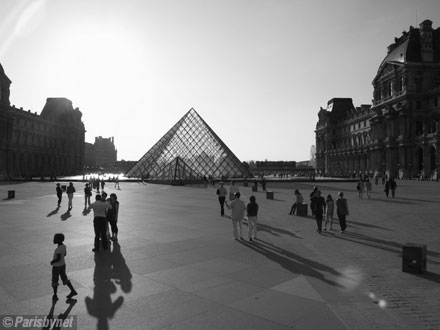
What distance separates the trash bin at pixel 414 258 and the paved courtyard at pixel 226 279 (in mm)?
203

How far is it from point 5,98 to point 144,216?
6565cm

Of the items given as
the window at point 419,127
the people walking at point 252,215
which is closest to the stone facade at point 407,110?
the window at point 419,127

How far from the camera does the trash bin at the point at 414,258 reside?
6.82 m

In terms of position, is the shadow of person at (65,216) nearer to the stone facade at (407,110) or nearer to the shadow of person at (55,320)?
the shadow of person at (55,320)

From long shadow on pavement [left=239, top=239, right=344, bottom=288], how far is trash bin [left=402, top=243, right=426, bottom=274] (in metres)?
1.38

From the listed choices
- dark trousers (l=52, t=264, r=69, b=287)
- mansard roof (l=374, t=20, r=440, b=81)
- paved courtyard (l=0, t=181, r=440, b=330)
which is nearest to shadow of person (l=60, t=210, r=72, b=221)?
paved courtyard (l=0, t=181, r=440, b=330)

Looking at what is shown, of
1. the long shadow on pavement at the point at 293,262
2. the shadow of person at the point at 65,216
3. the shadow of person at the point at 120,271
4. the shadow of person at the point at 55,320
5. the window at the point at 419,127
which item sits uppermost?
the window at the point at 419,127

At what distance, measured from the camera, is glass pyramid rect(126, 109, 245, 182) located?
50.1 metres

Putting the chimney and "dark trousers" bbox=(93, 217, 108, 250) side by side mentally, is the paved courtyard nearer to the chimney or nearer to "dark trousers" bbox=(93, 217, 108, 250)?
"dark trousers" bbox=(93, 217, 108, 250)

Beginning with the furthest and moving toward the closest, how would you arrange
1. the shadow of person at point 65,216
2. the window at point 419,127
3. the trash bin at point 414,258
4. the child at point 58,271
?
the window at point 419,127
the shadow of person at point 65,216
the trash bin at point 414,258
the child at point 58,271

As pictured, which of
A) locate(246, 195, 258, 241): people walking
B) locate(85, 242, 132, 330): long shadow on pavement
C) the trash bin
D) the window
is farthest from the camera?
the window

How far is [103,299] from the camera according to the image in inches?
220

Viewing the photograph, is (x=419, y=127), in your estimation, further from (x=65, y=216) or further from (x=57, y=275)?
(x=57, y=275)

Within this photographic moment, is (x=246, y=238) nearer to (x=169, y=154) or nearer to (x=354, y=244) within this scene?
(x=354, y=244)
